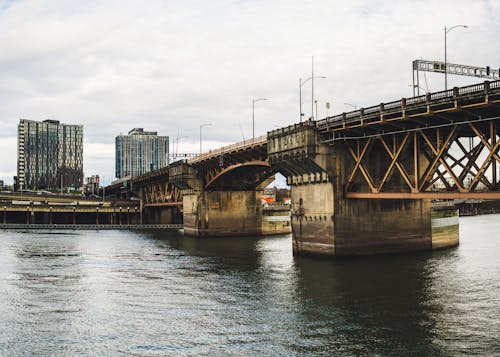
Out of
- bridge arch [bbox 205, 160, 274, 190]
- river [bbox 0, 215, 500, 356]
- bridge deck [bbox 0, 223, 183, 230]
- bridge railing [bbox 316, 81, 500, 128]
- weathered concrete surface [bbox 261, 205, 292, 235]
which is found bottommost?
river [bbox 0, 215, 500, 356]

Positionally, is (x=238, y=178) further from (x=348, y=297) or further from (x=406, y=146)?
(x=348, y=297)

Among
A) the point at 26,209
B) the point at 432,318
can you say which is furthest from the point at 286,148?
the point at 26,209

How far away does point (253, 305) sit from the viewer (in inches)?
1282

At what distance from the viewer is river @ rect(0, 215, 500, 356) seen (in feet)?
79.9

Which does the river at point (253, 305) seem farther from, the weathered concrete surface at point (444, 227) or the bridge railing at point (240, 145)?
the bridge railing at point (240, 145)

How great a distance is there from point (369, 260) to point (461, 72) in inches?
1025

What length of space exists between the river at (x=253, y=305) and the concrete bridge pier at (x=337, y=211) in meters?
1.87

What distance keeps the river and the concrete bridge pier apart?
1.87m

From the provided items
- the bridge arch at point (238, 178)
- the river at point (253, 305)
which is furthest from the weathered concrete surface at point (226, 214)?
the river at point (253, 305)

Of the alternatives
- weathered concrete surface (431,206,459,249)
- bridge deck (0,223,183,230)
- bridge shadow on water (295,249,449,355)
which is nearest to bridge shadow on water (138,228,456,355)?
bridge shadow on water (295,249,449,355)

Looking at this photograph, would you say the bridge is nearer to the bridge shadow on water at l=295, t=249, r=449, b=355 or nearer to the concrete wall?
the concrete wall

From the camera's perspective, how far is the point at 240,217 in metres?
91.1

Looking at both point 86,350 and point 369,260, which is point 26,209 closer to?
point 369,260

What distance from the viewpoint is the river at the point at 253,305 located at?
24.4 m
